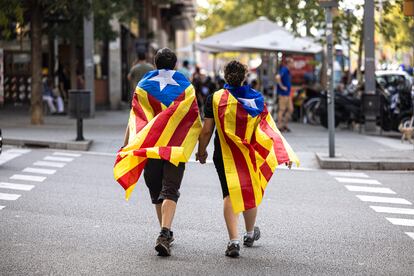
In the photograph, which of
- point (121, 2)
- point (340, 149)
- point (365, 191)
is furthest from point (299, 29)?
point (365, 191)

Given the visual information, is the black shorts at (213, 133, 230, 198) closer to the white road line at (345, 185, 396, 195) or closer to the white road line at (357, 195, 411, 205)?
the white road line at (357, 195, 411, 205)

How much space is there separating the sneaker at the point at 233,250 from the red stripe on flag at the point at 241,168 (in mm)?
327

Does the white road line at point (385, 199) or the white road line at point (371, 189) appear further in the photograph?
the white road line at point (371, 189)

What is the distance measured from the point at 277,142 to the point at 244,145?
1.15 ft

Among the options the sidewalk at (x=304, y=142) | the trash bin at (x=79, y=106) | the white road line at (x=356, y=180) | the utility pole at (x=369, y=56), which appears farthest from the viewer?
the utility pole at (x=369, y=56)

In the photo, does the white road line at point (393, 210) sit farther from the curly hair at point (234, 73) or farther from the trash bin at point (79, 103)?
the trash bin at point (79, 103)

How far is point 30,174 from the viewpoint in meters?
15.0

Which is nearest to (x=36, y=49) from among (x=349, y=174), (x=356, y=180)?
(x=349, y=174)

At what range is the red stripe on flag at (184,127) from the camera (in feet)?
27.9

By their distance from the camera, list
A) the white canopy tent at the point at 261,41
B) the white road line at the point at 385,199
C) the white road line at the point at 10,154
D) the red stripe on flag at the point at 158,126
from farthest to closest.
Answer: the white canopy tent at the point at 261,41, the white road line at the point at 10,154, the white road line at the point at 385,199, the red stripe on flag at the point at 158,126

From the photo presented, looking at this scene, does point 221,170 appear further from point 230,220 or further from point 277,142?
point 277,142

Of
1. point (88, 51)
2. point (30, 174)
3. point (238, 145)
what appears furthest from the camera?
point (88, 51)

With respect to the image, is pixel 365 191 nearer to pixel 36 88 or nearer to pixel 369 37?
pixel 369 37

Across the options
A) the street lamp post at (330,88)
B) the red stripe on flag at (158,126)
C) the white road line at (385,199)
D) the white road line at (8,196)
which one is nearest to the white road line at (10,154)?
the white road line at (8,196)
